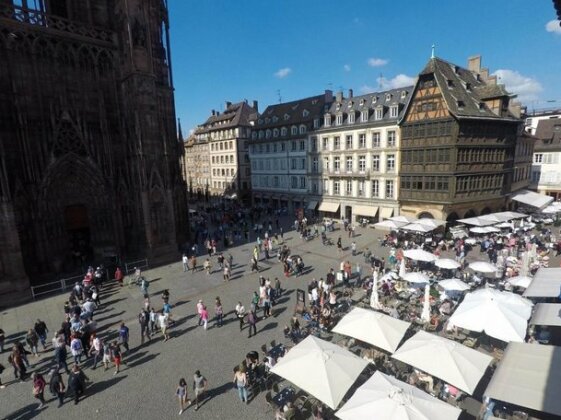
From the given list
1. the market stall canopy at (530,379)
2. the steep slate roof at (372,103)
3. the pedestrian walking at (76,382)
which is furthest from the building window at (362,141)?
the pedestrian walking at (76,382)

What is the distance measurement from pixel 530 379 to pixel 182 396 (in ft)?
31.8

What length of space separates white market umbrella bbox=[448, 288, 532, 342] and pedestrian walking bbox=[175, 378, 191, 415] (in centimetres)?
1014

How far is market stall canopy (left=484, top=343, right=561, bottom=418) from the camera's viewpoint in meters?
7.32

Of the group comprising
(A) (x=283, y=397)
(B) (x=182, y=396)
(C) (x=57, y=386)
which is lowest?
(A) (x=283, y=397)

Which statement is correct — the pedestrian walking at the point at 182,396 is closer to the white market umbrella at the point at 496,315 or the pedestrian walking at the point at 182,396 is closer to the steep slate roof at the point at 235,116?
the white market umbrella at the point at 496,315

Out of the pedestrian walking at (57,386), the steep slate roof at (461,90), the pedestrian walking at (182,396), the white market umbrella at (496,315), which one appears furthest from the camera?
the steep slate roof at (461,90)

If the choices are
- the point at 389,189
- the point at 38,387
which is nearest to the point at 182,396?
the point at 38,387

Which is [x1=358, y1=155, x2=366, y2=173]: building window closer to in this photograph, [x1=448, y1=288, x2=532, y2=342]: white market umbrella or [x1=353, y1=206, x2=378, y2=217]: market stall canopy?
[x1=353, y1=206, x2=378, y2=217]: market stall canopy

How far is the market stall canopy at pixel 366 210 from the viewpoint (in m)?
36.2

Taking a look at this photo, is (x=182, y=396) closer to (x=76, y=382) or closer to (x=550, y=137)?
(x=76, y=382)

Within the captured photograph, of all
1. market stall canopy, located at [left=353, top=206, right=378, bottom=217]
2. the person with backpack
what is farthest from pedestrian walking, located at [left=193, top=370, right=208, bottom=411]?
market stall canopy, located at [left=353, top=206, right=378, bottom=217]

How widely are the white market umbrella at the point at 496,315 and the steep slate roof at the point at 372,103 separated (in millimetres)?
24819

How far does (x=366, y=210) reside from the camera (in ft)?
122

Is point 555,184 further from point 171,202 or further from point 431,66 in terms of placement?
point 171,202
